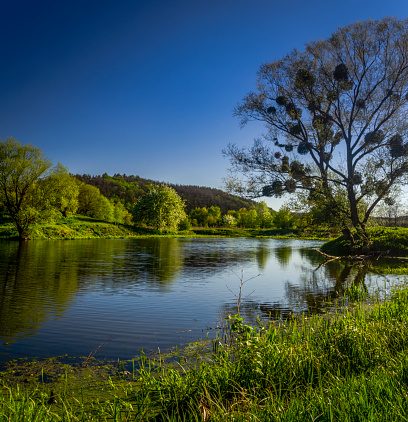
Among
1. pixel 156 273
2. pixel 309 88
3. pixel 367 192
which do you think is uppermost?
pixel 309 88

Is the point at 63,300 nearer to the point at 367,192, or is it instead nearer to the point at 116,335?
the point at 116,335

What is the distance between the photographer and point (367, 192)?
20969 mm

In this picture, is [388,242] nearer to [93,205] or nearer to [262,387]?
[262,387]

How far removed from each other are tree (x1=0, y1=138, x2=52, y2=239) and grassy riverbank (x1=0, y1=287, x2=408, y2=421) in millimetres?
37894

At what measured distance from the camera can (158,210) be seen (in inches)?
2744

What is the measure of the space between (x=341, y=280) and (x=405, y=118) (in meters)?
12.4

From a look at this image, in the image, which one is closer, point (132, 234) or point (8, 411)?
point (8, 411)

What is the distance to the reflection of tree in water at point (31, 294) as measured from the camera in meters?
7.82

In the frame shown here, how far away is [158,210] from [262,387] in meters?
66.4

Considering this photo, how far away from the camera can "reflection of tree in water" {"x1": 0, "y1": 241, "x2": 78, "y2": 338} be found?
25.7ft

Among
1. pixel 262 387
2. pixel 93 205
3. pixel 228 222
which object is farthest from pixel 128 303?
pixel 228 222

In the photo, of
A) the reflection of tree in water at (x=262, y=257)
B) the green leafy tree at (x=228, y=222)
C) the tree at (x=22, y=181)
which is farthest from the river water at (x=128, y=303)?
the green leafy tree at (x=228, y=222)

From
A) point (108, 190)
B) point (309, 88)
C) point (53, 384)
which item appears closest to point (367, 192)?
point (309, 88)

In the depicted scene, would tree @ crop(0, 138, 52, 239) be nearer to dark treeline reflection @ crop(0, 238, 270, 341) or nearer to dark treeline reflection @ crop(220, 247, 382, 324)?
dark treeline reflection @ crop(0, 238, 270, 341)
